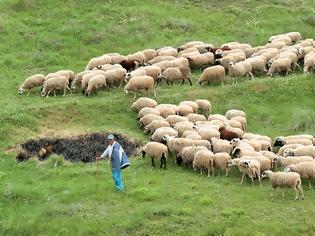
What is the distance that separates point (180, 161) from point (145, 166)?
128 centimetres

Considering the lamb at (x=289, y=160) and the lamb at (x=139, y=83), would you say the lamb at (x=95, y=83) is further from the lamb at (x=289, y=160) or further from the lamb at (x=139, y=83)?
the lamb at (x=289, y=160)

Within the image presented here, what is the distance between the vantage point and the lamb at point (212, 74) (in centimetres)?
2816

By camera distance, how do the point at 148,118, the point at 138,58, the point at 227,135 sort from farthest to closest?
the point at 138,58
the point at 148,118
the point at 227,135

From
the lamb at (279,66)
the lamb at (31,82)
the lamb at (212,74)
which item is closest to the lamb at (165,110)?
the lamb at (212,74)

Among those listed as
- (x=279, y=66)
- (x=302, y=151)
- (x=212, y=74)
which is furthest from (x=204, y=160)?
(x=279, y=66)

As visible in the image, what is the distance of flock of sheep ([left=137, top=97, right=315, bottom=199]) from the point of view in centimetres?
2016

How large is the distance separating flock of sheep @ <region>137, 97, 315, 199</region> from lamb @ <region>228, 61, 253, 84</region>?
3420 millimetres

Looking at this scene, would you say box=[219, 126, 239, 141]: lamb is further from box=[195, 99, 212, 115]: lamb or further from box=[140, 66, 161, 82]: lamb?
box=[140, 66, 161, 82]: lamb

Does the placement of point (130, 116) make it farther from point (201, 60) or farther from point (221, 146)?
point (201, 60)

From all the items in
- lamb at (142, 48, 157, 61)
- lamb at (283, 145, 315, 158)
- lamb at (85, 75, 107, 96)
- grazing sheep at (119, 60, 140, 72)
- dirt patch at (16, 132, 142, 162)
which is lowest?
dirt patch at (16, 132, 142, 162)

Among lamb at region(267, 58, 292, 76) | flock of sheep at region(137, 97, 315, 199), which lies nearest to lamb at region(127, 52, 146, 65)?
flock of sheep at region(137, 97, 315, 199)

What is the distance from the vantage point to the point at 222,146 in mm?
21969

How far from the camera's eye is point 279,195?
1948 centimetres

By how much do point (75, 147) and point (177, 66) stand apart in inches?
317
